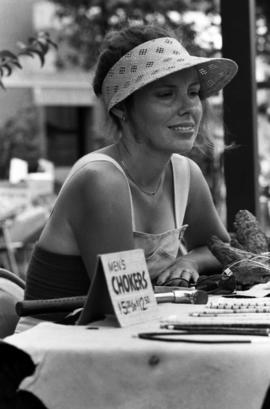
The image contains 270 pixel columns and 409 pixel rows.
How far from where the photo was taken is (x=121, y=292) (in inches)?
89.6

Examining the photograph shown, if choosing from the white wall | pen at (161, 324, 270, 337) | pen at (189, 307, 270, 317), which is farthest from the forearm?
the white wall

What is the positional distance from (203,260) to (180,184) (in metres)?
0.26

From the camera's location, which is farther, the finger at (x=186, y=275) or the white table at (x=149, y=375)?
the finger at (x=186, y=275)

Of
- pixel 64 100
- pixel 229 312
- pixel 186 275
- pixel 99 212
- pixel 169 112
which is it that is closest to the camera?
pixel 229 312

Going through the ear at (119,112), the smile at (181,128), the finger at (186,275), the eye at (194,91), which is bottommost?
the finger at (186,275)

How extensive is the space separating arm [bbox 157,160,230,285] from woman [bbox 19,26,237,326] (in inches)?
5.2

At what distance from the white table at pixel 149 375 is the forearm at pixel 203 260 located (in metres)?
1.22

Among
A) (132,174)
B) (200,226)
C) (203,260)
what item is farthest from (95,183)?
(200,226)

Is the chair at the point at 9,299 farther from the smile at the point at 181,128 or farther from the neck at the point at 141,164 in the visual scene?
the smile at the point at 181,128

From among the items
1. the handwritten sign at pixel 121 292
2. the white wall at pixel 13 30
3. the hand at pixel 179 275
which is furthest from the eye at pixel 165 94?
the white wall at pixel 13 30

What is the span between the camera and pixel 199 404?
2023 mm

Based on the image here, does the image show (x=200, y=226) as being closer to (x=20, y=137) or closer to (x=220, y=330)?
(x=220, y=330)

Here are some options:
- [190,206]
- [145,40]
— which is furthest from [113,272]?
[190,206]

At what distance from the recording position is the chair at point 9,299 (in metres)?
2.95
